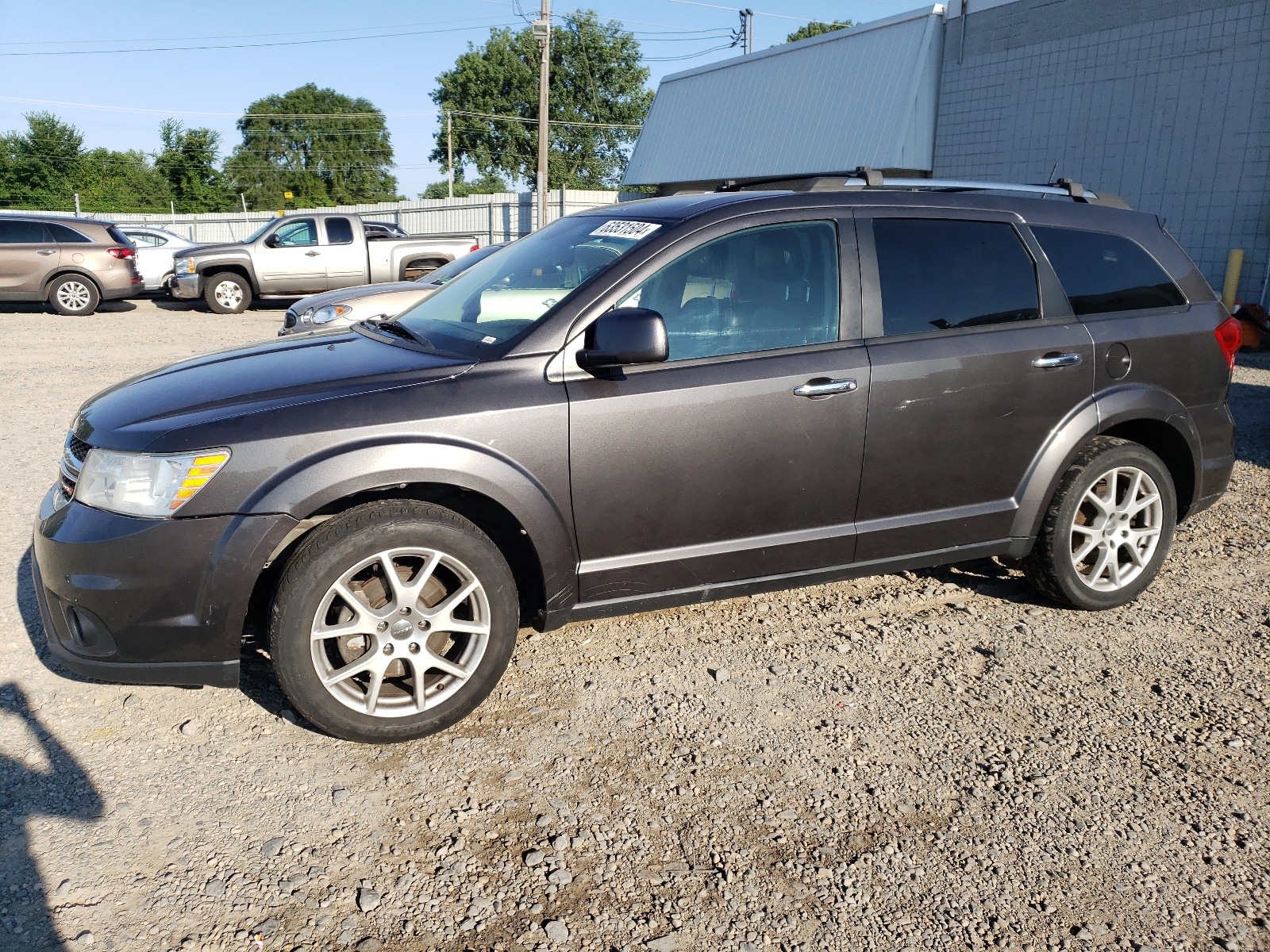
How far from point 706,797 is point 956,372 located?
2.01 m

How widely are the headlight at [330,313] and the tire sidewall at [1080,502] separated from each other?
686 cm

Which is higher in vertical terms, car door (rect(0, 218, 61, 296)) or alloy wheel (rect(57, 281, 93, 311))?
car door (rect(0, 218, 61, 296))

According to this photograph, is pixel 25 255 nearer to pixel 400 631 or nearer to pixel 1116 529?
pixel 400 631

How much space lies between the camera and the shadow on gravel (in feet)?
8.05

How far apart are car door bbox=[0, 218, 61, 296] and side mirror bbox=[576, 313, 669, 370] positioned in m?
16.9

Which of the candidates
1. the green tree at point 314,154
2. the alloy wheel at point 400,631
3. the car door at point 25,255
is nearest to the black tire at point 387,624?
the alloy wheel at point 400,631

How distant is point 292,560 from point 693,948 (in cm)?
171

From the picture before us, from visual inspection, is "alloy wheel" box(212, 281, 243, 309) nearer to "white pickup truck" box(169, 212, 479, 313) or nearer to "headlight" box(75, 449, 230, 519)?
"white pickup truck" box(169, 212, 479, 313)

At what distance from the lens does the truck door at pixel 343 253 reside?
1808 cm

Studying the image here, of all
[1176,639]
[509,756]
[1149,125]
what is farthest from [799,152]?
[509,756]

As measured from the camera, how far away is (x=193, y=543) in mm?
3018

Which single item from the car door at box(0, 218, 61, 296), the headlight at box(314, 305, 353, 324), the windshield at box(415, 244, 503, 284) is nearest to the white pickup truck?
the car door at box(0, 218, 61, 296)

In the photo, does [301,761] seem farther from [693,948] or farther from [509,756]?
[693,948]

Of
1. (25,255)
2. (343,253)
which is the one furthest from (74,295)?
(343,253)
